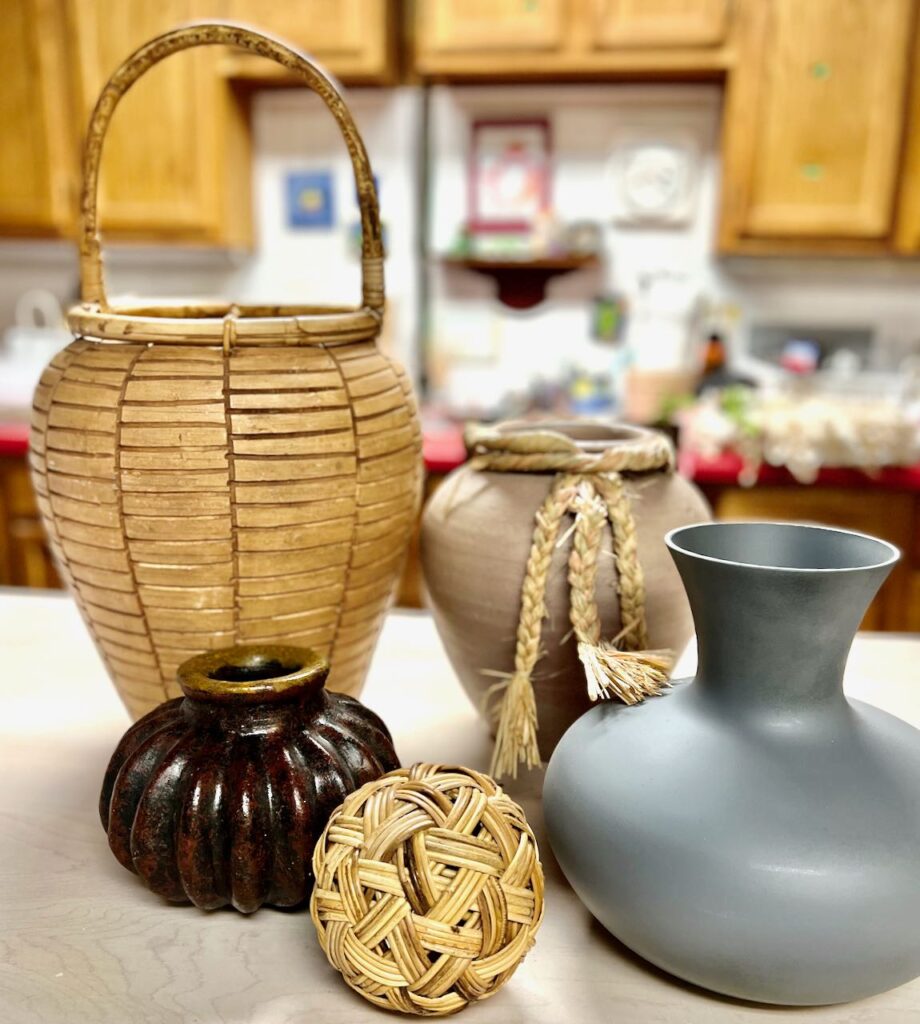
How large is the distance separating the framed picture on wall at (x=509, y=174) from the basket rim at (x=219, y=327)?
1.84 metres

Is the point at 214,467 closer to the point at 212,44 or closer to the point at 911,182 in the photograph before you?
the point at 212,44

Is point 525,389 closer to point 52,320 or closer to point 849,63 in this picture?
point 849,63

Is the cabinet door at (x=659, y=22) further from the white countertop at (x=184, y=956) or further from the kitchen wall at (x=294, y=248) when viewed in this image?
the white countertop at (x=184, y=956)

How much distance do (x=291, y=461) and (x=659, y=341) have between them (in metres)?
1.87

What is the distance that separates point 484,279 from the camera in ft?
8.29

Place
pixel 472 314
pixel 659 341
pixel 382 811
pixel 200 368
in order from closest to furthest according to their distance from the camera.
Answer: pixel 382 811
pixel 200 368
pixel 659 341
pixel 472 314

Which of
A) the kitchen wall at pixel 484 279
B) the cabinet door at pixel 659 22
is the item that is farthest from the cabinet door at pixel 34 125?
the cabinet door at pixel 659 22

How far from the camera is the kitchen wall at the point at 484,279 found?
2.40 metres

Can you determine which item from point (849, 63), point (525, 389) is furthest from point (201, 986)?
point (849, 63)

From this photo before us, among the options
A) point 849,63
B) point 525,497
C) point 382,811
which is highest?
point 849,63

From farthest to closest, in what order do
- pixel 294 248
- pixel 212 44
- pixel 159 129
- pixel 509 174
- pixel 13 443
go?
pixel 294 248 → pixel 509 174 → pixel 159 129 → pixel 13 443 → pixel 212 44

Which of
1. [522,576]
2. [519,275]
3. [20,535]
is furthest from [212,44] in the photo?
→ [519,275]

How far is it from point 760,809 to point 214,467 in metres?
0.41

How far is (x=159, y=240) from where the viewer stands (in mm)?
2377
